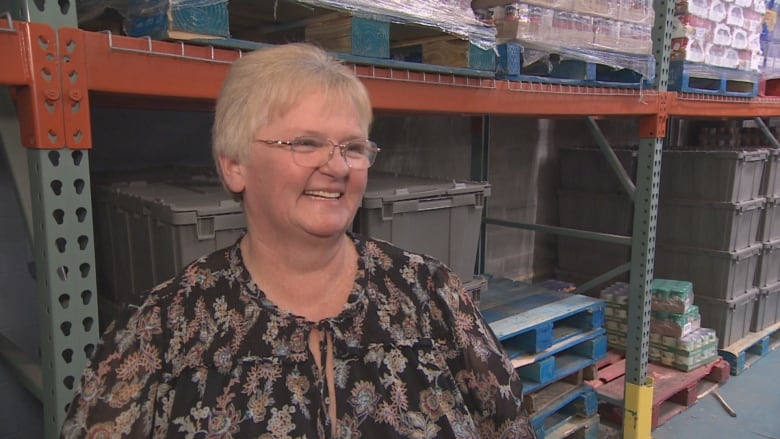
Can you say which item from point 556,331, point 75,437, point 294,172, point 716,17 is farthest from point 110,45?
point 716,17

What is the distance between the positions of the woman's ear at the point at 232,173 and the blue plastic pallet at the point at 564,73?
4.32ft

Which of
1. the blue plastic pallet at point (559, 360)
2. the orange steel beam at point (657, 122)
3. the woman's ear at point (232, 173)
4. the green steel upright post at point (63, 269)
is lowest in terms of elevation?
the blue plastic pallet at point (559, 360)

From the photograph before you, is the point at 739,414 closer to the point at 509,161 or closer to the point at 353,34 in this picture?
the point at 509,161

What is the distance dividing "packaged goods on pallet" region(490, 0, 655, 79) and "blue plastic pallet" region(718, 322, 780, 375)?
2.57 metres

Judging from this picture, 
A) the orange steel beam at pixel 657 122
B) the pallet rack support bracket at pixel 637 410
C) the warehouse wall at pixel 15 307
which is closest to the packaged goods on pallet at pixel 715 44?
the orange steel beam at pixel 657 122

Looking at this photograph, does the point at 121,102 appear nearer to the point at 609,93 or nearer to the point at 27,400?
the point at 27,400

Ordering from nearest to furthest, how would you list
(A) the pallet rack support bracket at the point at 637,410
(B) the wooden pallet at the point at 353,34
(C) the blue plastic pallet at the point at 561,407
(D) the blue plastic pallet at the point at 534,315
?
(B) the wooden pallet at the point at 353,34 < (D) the blue plastic pallet at the point at 534,315 < (C) the blue plastic pallet at the point at 561,407 < (A) the pallet rack support bracket at the point at 637,410

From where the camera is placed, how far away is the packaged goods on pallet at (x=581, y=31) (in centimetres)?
225

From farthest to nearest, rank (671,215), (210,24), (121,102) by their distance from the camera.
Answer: (671,215) < (121,102) < (210,24)

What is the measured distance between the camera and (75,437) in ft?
3.75

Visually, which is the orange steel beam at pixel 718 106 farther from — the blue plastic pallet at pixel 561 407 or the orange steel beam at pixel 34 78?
the orange steel beam at pixel 34 78

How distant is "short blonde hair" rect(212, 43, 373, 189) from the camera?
118cm

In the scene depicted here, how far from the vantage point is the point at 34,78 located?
1134 mm

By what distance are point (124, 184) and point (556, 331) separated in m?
2.18
